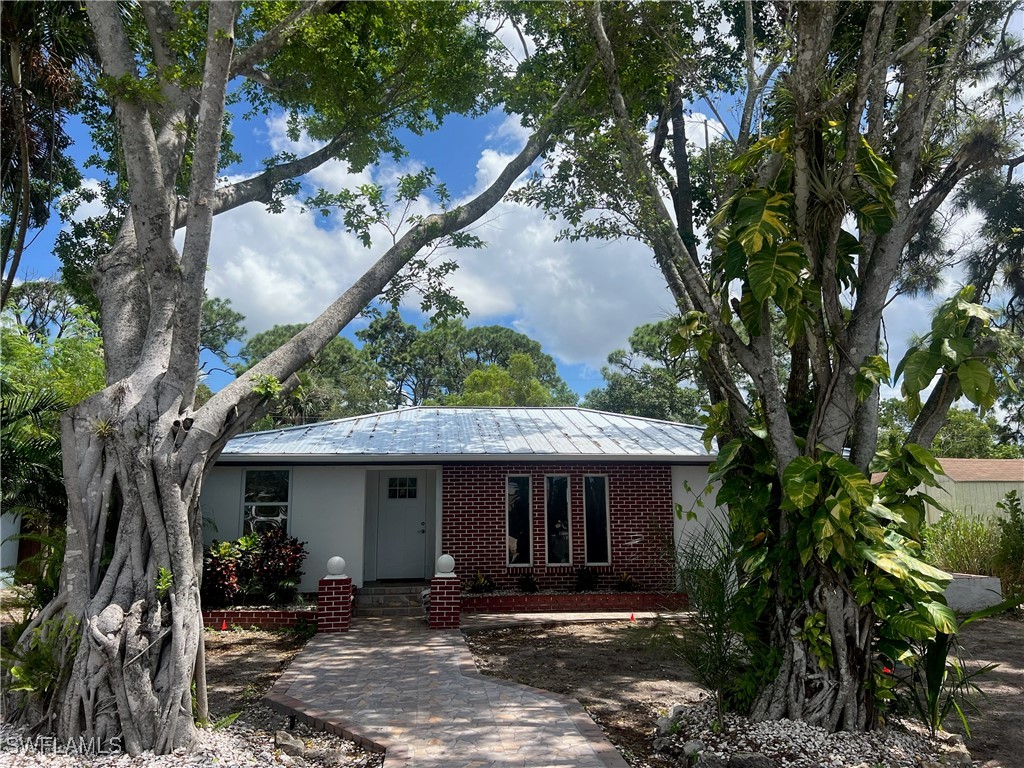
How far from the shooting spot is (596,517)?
12203 millimetres

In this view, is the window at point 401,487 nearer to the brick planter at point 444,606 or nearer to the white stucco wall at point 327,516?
the white stucco wall at point 327,516

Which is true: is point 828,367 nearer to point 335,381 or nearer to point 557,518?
point 557,518

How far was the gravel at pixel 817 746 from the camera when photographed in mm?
4668

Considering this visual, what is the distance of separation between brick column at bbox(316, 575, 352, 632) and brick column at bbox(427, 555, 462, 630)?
3.99 ft

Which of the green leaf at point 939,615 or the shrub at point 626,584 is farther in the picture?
the shrub at point 626,584

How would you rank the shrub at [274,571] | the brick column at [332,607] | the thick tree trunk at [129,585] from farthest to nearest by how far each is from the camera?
the shrub at [274,571]
the brick column at [332,607]
the thick tree trunk at [129,585]

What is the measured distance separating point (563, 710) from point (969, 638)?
683 cm

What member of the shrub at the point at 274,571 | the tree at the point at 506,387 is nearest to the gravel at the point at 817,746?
the shrub at the point at 274,571

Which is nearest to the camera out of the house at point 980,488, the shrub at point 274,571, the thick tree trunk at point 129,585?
the thick tree trunk at point 129,585

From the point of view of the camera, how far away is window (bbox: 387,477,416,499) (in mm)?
12833

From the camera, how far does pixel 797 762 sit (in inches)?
182

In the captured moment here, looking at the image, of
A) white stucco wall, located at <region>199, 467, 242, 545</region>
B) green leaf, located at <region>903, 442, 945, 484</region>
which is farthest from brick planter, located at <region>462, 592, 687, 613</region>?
green leaf, located at <region>903, 442, 945, 484</region>

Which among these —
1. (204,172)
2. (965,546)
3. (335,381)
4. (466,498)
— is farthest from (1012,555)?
(335,381)

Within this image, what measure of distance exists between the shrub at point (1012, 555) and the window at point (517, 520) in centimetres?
810
